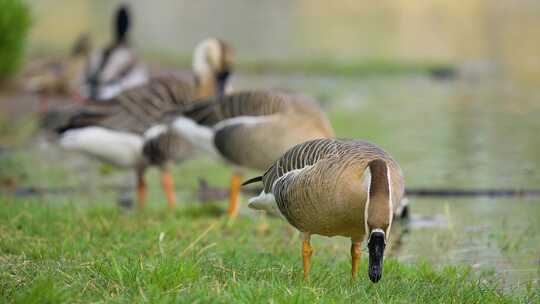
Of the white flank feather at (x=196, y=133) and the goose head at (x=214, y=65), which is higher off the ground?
the goose head at (x=214, y=65)

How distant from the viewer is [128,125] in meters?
10.4

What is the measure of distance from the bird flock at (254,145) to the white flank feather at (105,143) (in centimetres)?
1

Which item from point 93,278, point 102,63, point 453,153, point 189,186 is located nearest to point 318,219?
point 93,278

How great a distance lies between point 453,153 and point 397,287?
8.63m

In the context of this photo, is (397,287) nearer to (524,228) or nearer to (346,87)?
(524,228)

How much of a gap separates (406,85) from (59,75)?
9.75 m

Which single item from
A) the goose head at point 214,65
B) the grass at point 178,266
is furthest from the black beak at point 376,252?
the goose head at point 214,65

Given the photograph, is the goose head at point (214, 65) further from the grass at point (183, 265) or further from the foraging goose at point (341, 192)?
the foraging goose at point (341, 192)

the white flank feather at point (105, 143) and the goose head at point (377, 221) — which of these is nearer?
the goose head at point (377, 221)

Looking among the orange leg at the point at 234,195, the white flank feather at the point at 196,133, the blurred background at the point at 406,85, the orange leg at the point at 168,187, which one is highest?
the white flank feather at the point at 196,133

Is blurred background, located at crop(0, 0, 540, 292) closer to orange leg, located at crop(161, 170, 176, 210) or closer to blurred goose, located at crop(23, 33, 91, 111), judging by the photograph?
blurred goose, located at crop(23, 33, 91, 111)

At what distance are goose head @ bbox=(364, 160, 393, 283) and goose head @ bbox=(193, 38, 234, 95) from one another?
581cm

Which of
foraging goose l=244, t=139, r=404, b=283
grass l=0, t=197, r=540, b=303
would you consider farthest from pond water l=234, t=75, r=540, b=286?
foraging goose l=244, t=139, r=404, b=283

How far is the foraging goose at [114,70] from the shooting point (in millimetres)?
15211
